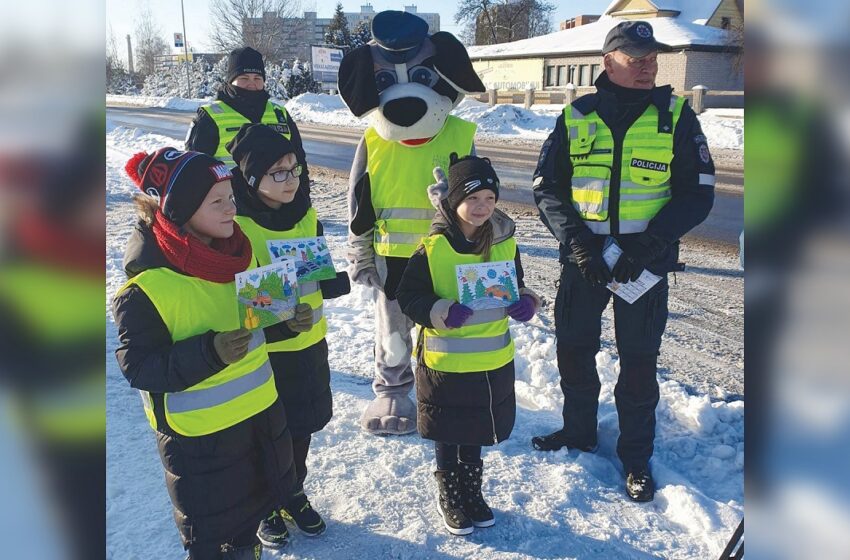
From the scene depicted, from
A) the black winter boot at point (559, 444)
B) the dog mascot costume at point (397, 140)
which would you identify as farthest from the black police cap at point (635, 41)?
the black winter boot at point (559, 444)

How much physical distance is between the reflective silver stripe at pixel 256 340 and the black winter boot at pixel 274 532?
3.13 ft

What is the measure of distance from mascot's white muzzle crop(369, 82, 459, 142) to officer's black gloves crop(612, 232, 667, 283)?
50.0 inches

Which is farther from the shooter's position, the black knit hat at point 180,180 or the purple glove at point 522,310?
the purple glove at point 522,310

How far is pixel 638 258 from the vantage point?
315 centimetres

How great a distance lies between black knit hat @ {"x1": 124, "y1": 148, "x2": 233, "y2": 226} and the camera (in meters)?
2.21

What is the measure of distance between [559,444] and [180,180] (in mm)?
2452

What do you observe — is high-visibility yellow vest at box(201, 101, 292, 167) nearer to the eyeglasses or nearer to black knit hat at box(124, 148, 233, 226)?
the eyeglasses

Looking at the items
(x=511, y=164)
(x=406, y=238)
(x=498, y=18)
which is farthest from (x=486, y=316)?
(x=498, y=18)

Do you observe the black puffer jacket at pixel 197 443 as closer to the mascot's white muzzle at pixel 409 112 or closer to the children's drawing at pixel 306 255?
the children's drawing at pixel 306 255

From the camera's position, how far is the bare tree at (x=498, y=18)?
56.8 m

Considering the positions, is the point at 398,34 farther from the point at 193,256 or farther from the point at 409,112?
the point at 193,256

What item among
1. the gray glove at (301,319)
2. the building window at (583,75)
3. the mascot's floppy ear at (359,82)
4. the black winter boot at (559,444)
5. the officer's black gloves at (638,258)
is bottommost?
the black winter boot at (559,444)

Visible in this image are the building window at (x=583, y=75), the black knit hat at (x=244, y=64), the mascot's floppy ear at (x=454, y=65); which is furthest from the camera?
the building window at (x=583, y=75)
